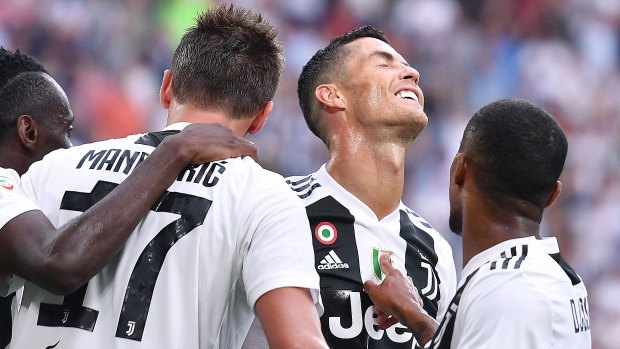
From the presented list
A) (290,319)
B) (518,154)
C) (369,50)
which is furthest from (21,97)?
(518,154)

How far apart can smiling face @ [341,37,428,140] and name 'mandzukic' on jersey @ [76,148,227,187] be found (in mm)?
1398

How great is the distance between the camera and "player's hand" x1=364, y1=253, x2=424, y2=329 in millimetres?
3438

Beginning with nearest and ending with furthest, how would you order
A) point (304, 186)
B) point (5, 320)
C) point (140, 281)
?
point (140, 281)
point (5, 320)
point (304, 186)

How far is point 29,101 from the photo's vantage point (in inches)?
140

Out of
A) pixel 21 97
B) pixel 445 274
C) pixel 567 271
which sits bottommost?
pixel 445 274

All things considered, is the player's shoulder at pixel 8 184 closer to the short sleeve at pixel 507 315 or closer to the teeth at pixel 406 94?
the short sleeve at pixel 507 315

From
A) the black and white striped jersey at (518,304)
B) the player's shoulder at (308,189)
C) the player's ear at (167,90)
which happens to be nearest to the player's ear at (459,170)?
the black and white striped jersey at (518,304)

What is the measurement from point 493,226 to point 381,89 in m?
1.44

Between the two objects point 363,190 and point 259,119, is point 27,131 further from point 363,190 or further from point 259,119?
point 363,190

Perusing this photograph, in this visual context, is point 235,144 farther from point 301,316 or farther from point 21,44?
point 21,44

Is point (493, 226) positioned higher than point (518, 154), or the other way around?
point (518, 154)

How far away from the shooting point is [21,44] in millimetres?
9078

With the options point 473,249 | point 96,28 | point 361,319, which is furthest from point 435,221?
point 473,249

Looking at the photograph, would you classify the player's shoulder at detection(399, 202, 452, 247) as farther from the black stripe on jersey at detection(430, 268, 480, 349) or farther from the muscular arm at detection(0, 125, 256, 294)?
the muscular arm at detection(0, 125, 256, 294)
